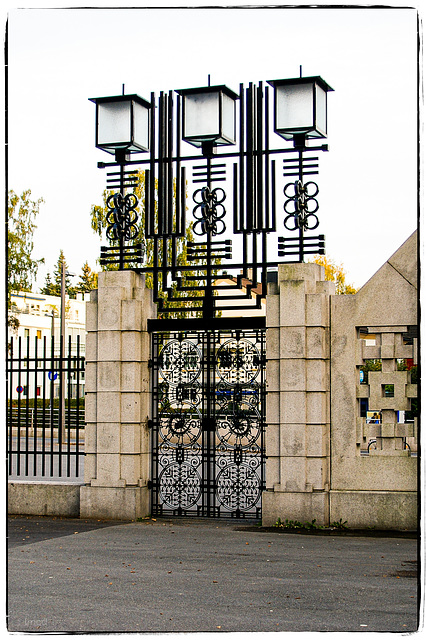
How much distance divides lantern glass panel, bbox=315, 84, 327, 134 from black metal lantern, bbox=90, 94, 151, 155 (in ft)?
8.52

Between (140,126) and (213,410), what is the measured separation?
4303mm

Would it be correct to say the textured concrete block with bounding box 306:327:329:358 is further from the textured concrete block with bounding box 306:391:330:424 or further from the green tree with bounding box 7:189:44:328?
the green tree with bounding box 7:189:44:328

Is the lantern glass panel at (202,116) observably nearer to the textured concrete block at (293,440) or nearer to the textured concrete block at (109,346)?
the textured concrete block at (109,346)

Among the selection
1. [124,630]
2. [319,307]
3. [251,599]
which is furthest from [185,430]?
[124,630]

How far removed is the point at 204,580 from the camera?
833 centimetres

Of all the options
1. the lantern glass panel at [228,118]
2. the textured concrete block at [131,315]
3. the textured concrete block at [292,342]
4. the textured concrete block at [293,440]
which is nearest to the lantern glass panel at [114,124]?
the lantern glass panel at [228,118]

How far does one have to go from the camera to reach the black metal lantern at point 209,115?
1233cm

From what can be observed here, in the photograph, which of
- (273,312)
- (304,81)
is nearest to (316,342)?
(273,312)

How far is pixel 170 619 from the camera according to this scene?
6.80 m

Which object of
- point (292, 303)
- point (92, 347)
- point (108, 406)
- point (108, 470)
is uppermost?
point (292, 303)

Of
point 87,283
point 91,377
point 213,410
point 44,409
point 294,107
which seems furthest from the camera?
point 87,283

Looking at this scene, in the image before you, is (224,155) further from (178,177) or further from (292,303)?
(292,303)

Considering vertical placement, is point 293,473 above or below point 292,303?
below

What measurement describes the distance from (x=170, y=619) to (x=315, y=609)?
3.96 feet
